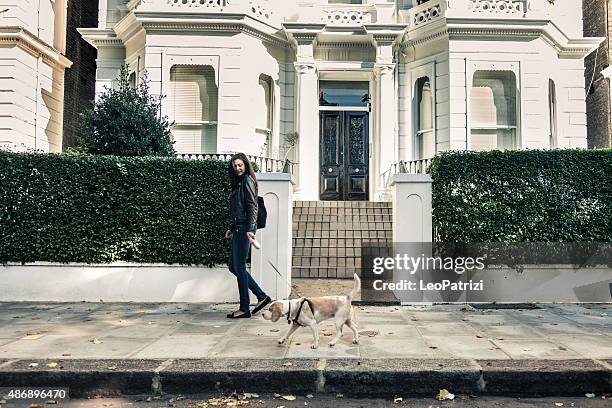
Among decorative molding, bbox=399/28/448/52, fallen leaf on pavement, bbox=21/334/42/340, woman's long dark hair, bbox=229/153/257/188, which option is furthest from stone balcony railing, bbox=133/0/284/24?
fallen leaf on pavement, bbox=21/334/42/340

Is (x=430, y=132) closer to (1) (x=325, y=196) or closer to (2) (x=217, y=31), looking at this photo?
(1) (x=325, y=196)

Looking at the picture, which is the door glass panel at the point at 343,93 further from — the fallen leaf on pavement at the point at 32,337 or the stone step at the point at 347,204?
the fallen leaf on pavement at the point at 32,337

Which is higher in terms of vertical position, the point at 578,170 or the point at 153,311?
the point at 578,170

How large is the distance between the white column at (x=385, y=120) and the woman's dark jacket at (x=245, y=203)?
6.88 meters

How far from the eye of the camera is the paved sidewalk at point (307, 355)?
397 cm

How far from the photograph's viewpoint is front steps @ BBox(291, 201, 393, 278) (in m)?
9.18

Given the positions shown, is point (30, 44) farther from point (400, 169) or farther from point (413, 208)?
point (413, 208)

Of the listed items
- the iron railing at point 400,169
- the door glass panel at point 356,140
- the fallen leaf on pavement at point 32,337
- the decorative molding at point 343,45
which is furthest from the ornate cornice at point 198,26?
the fallen leaf on pavement at point 32,337

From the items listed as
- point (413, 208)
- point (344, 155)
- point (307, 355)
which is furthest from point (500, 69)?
point (307, 355)

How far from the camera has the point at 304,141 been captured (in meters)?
12.8

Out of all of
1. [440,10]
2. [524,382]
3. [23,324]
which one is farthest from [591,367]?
[440,10]

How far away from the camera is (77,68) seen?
17.7m

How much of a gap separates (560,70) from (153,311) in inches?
484

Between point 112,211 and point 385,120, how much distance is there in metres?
7.58
